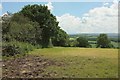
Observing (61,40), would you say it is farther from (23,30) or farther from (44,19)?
(23,30)

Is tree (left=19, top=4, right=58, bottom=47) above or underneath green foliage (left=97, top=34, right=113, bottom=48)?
above

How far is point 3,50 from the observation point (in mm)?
14750

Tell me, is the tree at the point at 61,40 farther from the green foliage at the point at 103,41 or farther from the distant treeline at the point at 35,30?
the green foliage at the point at 103,41

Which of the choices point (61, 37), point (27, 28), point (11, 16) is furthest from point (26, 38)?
point (61, 37)

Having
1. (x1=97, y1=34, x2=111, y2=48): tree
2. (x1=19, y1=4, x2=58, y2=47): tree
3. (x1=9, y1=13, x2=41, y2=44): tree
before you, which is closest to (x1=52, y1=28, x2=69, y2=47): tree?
(x1=19, y1=4, x2=58, y2=47): tree

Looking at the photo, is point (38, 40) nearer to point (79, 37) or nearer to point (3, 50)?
point (79, 37)

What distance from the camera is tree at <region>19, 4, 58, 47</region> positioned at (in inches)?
1016

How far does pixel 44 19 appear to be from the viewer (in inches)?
1022

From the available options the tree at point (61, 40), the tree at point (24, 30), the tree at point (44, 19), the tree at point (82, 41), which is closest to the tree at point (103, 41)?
the tree at point (82, 41)

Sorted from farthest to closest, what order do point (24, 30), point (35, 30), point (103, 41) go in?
point (103, 41) < point (35, 30) < point (24, 30)

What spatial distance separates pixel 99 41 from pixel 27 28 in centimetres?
1088

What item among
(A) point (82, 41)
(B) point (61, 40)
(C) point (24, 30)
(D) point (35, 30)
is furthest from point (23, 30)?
(A) point (82, 41)

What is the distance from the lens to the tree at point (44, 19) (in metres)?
25.8

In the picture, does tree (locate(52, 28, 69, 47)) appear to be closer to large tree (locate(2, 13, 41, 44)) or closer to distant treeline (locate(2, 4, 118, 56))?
distant treeline (locate(2, 4, 118, 56))
